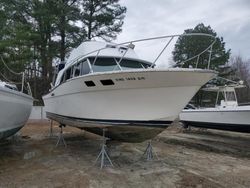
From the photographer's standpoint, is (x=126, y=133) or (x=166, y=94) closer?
(x=166, y=94)

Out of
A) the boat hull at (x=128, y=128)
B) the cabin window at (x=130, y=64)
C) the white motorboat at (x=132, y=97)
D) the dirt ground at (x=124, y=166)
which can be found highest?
the cabin window at (x=130, y=64)

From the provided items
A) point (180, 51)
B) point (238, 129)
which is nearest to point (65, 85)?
point (238, 129)

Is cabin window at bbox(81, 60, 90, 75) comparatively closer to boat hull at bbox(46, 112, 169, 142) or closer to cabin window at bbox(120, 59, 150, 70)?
cabin window at bbox(120, 59, 150, 70)

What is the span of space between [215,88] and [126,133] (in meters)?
7.56

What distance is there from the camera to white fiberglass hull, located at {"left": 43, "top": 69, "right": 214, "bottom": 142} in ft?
19.2

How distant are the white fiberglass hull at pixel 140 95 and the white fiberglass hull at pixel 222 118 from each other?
14.2 ft

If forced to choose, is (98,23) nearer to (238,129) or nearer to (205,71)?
(238,129)

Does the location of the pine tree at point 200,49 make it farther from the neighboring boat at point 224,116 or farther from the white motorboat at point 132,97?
the white motorboat at point 132,97

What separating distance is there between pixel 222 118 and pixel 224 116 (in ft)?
0.54

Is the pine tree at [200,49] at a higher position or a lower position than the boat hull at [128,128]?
higher

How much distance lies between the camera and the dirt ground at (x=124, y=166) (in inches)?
213

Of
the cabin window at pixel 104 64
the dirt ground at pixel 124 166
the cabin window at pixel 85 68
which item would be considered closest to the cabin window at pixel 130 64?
the cabin window at pixel 104 64

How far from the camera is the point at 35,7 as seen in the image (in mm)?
22000

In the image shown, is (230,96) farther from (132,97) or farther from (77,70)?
(132,97)
